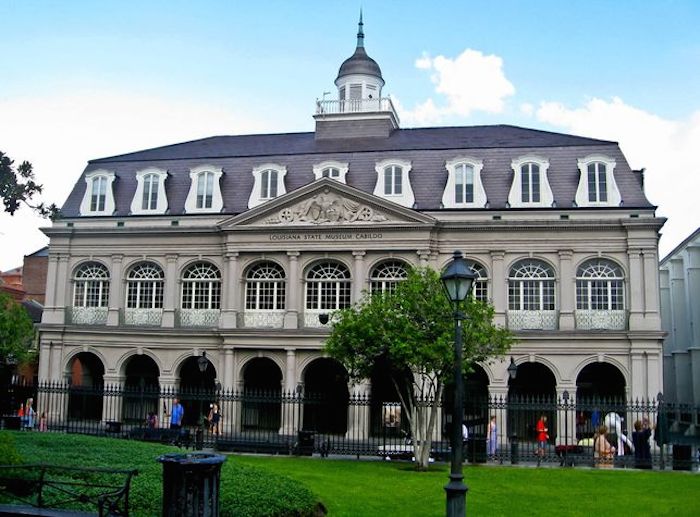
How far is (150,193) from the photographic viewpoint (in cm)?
4056

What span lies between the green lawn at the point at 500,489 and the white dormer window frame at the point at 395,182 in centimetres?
1498

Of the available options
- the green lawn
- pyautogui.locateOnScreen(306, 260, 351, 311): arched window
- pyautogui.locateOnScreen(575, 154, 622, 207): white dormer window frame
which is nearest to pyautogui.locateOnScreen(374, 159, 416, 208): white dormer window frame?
pyautogui.locateOnScreen(306, 260, 351, 311): arched window

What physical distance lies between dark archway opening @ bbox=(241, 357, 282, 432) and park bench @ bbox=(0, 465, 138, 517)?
Answer: 2287cm

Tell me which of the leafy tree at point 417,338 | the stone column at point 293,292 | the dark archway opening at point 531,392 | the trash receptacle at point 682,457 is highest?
the stone column at point 293,292

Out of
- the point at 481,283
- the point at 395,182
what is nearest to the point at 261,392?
the point at 481,283

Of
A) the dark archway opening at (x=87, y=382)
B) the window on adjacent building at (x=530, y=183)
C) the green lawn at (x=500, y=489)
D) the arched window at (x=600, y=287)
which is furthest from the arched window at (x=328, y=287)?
the green lawn at (x=500, y=489)

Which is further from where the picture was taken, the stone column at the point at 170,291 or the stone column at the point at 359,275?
the stone column at the point at 170,291

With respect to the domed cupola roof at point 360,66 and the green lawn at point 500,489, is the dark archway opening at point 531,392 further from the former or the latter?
the domed cupola roof at point 360,66

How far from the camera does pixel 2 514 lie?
11.7 m

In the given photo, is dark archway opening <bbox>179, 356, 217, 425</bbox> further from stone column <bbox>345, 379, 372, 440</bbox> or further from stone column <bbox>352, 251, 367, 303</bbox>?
stone column <bbox>352, 251, 367, 303</bbox>

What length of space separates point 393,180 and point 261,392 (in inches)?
471

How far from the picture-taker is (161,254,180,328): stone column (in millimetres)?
38812

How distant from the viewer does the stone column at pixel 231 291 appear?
37781mm

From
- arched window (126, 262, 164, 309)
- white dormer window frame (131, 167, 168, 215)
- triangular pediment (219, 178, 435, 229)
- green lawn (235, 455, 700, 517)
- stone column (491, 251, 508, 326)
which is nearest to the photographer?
green lawn (235, 455, 700, 517)
